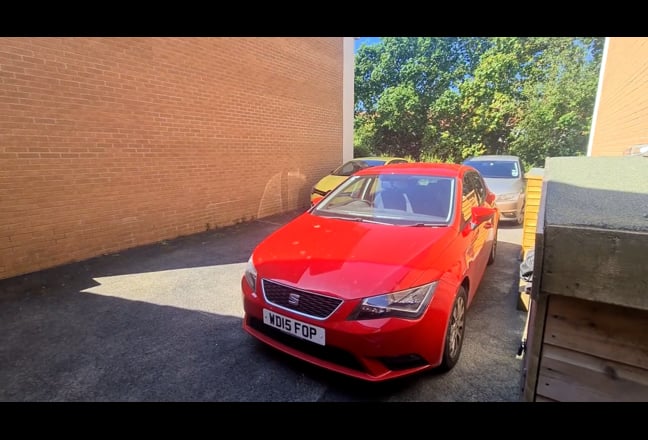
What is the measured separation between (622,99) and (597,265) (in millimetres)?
7421

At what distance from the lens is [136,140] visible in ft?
17.6

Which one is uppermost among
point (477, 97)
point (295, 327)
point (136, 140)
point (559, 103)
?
point (477, 97)

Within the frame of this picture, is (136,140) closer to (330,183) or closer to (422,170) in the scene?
(330,183)

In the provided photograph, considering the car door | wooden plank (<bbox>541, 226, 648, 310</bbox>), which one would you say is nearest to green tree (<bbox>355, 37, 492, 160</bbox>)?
the car door

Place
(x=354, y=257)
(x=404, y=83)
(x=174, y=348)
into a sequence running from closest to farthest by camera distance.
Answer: (x=354, y=257), (x=174, y=348), (x=404, y=83)

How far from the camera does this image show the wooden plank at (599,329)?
3.85 feet

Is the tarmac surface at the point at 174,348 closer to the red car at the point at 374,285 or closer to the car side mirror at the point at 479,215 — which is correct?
the red car at the point at 374,285

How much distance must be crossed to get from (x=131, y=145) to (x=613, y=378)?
6.19 meters

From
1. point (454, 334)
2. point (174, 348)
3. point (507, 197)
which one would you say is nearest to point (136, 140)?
point (174, 348)

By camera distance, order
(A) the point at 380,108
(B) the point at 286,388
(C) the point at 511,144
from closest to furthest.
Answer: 1. (B) the point at 286,388
2. (C) the point at 511,144
3. (A) the point at 380,108

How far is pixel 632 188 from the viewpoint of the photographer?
1.48 m

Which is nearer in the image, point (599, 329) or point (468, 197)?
point (599, 329)
